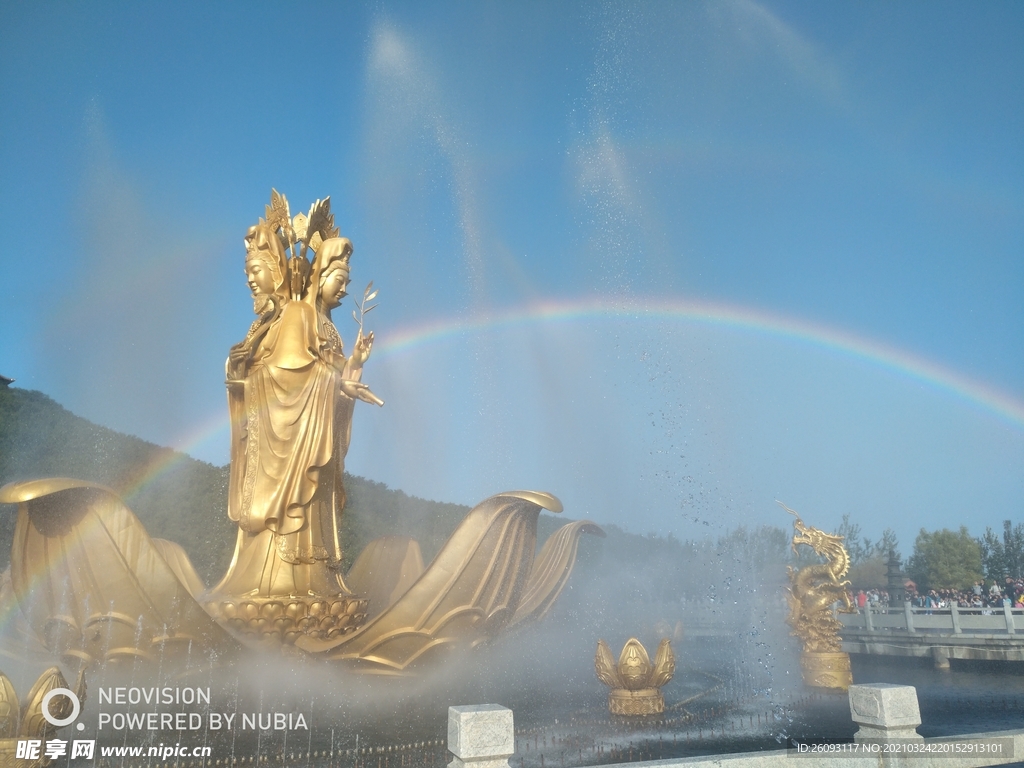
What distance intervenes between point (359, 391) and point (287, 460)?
105 centimetres

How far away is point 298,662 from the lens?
688cm

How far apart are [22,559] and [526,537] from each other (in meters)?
4.42

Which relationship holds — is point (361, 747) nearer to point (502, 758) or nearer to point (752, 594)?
point (502, 758)

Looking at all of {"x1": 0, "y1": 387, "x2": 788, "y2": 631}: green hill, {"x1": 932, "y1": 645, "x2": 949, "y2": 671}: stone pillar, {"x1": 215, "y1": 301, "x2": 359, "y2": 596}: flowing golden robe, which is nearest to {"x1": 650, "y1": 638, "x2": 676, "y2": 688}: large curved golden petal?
{"x1": 215, "y1": 301, "x2": 359, "y2": 596}: flowing golden robe

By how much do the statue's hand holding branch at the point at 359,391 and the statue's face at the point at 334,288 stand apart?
42.9 inches

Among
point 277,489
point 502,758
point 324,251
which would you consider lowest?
point 502,758

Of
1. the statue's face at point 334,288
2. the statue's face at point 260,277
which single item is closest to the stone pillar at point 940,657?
the statue's face at point 334,288

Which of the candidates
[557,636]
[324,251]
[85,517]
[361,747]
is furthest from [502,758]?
[557,636]

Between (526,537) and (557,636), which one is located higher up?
(526,537)

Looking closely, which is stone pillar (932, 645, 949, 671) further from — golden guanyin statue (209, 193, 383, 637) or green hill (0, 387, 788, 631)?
golden guanyin statue (209, 193, 383, 637)

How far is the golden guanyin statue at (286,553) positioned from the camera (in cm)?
603

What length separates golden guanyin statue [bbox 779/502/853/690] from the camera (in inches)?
385

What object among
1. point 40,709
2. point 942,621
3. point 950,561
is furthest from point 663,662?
point 950,561

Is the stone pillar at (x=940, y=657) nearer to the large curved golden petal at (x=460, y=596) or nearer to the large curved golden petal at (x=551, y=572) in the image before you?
the large curved golden petal at (x=551, y=572)
